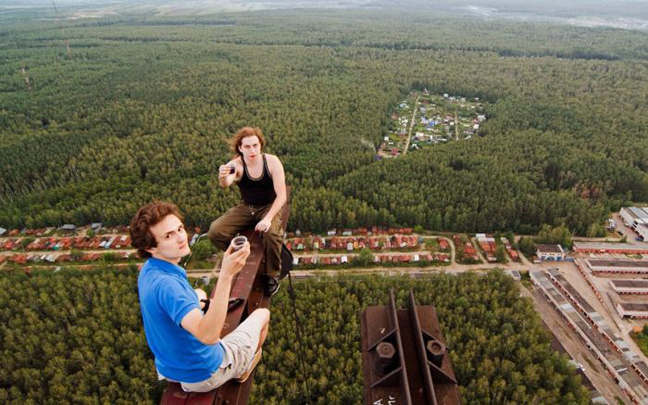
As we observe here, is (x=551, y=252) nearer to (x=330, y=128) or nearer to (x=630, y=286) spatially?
(x=630, y=286)

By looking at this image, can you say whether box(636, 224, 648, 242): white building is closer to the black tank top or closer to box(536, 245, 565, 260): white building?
box(536, 245, 565, 260): white building

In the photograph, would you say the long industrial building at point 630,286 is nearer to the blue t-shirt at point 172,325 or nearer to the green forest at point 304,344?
the green forest at point 304,344

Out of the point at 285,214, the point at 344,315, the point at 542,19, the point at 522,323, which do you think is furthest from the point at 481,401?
the point at 542,19

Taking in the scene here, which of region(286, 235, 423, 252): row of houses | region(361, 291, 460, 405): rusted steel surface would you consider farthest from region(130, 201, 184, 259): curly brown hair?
region(286, 235, 423, 252): row of houses

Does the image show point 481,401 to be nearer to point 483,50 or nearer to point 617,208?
point 617,208

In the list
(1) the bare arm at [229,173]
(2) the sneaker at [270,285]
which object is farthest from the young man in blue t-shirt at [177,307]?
(1) the bare arm at [229,173]

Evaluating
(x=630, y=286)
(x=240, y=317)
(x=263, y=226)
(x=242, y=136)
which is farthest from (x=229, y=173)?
(x=630, y=286)
